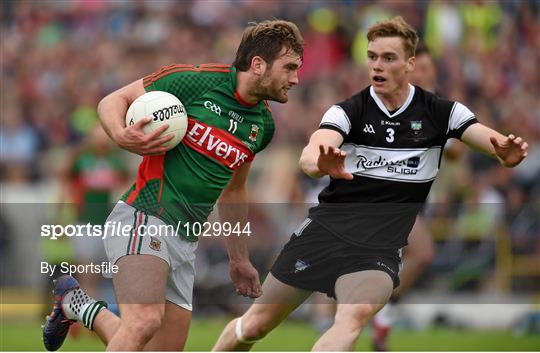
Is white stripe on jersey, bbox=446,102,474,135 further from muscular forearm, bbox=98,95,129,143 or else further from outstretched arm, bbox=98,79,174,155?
muscular forearm, bbox=98,95,129,143

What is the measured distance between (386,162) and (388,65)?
65 cm

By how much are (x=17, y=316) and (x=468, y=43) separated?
7.77 metres

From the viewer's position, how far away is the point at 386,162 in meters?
7.87

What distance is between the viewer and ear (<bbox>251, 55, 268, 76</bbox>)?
758 centimetres

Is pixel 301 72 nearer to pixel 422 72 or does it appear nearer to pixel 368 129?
pixel 422 72

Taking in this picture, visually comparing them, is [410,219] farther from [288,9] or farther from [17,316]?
[288,9]

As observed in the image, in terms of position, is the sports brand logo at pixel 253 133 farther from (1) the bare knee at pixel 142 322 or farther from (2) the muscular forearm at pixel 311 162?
(1) the bare knee at pixel 142 322

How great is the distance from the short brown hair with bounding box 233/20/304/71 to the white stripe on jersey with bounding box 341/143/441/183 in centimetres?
77

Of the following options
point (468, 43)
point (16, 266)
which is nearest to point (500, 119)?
point (468, 43)

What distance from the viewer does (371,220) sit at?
7922 mm

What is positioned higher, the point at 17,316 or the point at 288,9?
the point at 288,9

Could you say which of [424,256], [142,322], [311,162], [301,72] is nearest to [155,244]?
[142,322]

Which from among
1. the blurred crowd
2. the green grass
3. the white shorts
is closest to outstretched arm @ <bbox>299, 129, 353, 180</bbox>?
the white shorts

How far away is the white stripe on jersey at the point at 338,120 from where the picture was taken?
7672 mm
